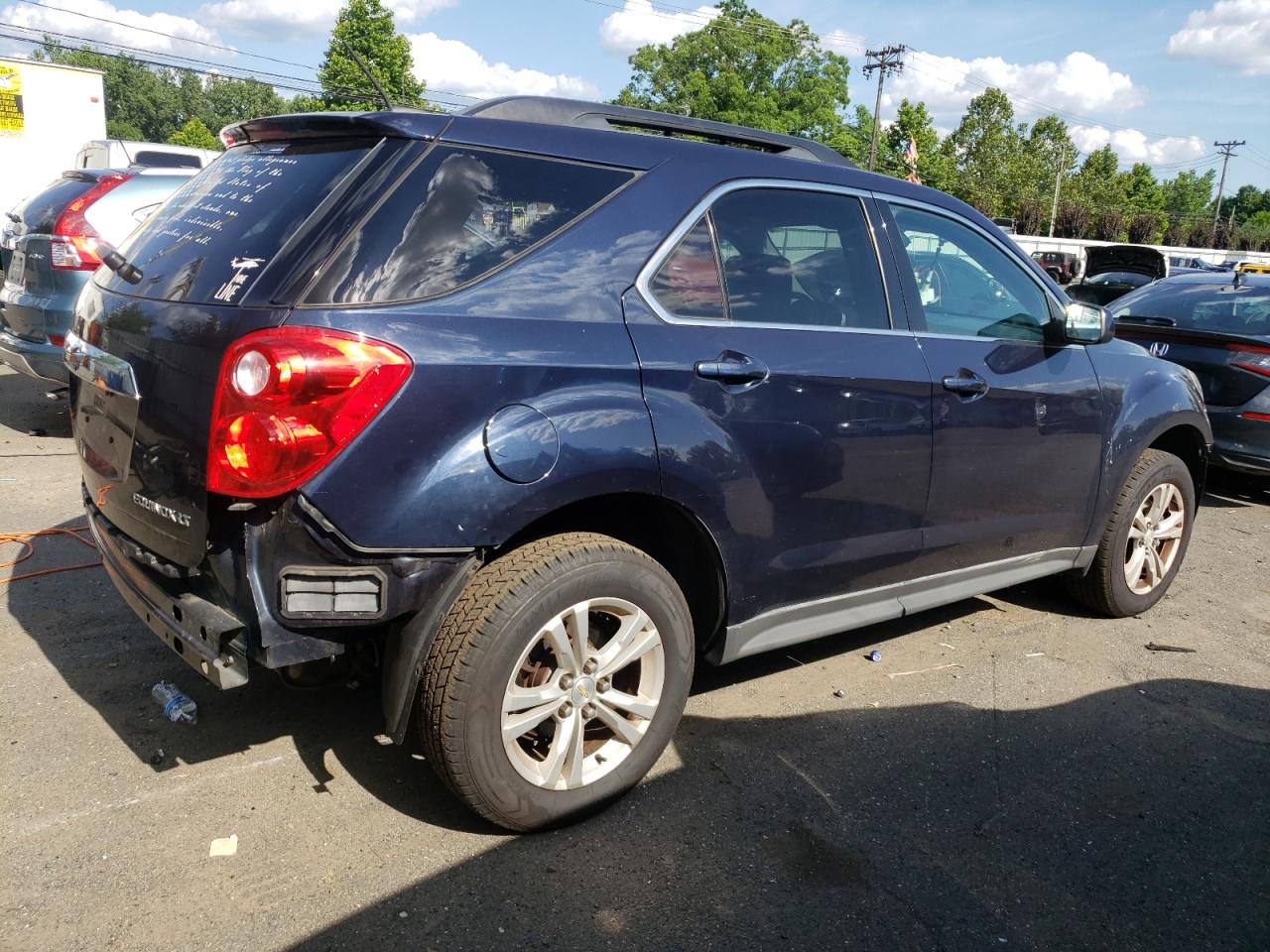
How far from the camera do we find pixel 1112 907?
276 centimetres

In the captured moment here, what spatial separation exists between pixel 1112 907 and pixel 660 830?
1.24 m

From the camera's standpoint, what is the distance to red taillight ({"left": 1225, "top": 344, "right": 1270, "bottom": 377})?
6875 mm

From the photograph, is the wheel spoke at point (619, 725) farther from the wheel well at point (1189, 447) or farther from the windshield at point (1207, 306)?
the windshield at point (1207, 306)

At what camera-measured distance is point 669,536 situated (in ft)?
10.6

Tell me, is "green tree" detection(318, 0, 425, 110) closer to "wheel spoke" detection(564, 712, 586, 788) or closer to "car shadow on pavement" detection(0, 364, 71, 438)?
"car shadow on pavement" detection(0, 364, 71, 438)

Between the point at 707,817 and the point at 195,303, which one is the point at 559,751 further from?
the point at 195,303

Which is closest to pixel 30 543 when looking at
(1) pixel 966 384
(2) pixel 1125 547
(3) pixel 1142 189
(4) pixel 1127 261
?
(1) pixel 966 384

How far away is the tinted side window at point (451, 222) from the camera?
2.55m

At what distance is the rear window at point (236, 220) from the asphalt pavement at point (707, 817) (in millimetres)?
1313

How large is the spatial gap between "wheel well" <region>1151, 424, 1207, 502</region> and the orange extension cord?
205 inches

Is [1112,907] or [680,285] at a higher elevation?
[680,285]

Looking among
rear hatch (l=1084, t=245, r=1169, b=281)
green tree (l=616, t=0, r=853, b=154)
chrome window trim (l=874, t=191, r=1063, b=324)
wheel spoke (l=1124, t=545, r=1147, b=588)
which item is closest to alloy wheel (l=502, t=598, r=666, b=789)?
chrome window trim (l=874, t=191, r=1063, b=324)

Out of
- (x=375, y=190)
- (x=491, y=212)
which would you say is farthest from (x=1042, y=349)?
(x=375, y=190)

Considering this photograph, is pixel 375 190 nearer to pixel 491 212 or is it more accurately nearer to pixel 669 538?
pixel 491 212
